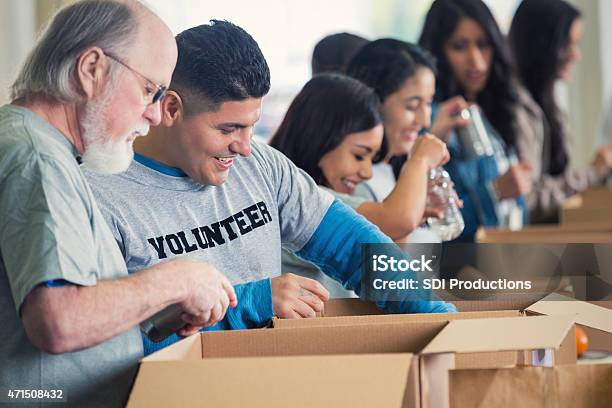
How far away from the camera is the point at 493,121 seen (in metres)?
2.26

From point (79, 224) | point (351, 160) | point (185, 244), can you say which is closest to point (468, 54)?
point (351, 160)

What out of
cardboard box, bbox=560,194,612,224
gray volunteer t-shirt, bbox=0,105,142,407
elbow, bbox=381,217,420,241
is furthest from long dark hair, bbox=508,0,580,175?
gray volunteer t-shirt, bbox=0,105,142,407

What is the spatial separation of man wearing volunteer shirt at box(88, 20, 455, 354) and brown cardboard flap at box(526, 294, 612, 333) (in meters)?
0.15

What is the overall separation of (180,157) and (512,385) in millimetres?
546

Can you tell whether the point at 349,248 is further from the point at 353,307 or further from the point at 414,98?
the point at 414,98

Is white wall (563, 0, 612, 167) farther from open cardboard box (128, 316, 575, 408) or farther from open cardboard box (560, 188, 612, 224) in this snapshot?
open cardboard box (128, 316, 575, 408)

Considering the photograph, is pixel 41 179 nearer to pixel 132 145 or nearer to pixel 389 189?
pixel 132 145

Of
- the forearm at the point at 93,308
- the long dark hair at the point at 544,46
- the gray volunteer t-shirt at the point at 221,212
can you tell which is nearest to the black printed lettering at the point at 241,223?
the gray volunteer t-shirt at the point at 221,212

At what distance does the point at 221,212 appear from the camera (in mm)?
1419

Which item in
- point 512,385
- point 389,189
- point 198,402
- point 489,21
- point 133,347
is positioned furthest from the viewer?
point 489,21

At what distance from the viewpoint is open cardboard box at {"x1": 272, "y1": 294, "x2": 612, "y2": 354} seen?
1318 millimetres

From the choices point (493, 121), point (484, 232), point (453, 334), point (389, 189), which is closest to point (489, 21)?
point (493, 121)

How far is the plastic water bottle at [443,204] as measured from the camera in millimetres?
1688

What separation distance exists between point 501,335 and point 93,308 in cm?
44
